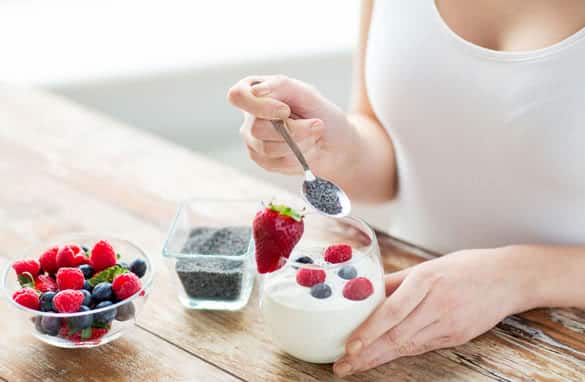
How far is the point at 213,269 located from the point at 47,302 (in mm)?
204

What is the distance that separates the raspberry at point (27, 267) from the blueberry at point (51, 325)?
0.07 metres

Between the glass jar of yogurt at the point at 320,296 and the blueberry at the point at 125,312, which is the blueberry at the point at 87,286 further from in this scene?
the glass jar of yogurt at the point at 320,296

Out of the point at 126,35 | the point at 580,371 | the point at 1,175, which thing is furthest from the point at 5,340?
the point at 126,35

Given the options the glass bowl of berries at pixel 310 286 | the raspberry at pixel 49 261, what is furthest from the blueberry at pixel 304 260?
the raspberry at pixel 49 261

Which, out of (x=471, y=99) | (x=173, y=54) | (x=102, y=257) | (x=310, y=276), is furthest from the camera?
(x=173, y=54)

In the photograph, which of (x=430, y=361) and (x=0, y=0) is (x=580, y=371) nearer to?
(x=430, y=361)

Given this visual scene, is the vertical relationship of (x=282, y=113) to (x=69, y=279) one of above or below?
above

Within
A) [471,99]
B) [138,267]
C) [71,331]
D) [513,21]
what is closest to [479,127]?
[471,99]

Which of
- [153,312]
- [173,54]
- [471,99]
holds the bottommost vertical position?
[173,54]

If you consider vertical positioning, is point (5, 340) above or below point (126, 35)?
above

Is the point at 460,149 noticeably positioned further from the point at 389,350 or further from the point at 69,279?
the point at 69,279

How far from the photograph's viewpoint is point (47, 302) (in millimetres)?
937

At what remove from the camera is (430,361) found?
94cm

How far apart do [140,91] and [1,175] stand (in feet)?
3.39
